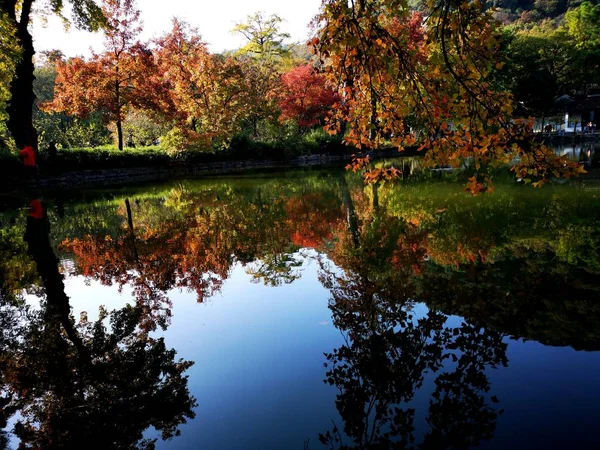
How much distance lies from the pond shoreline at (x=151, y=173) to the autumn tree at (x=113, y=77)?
10.4 ft

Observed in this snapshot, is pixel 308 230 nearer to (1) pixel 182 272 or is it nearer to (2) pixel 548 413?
(1) pixel 182 272

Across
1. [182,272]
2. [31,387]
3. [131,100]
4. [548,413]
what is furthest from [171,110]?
[548,413]

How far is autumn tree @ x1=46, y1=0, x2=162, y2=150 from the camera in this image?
2191 centimetres

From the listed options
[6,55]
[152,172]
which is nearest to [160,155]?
[152,172]

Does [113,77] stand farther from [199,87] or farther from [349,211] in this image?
[349,211]

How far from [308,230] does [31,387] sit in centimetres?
620

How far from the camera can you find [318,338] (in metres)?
4.30

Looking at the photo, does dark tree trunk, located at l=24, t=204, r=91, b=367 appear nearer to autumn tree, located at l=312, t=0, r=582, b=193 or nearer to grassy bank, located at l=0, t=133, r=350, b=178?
autumn tree, located at l=312, t=0, r=582, b=193

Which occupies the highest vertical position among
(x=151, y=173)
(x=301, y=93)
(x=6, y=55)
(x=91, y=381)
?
(x=301, y=93)

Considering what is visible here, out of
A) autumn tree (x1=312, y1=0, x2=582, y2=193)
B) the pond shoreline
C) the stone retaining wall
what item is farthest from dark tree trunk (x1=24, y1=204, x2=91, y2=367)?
the stone retaining wall

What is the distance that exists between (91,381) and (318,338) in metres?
2.10

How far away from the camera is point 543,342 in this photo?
12.9ft

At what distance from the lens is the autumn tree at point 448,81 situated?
269 cm

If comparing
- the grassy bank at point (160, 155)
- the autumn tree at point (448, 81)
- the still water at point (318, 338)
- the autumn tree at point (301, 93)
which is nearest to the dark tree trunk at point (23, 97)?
the grassy bank at point (160, 155)
